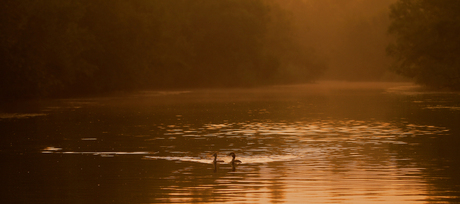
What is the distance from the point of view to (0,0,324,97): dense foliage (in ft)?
167

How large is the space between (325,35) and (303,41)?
9.47 meters

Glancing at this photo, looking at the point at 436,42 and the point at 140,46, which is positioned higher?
the point at 140,46

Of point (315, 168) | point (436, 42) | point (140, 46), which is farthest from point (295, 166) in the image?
point (140, 46)

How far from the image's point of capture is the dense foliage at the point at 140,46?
5088cm

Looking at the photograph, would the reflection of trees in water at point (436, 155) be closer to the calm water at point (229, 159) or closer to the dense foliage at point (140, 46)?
the calm water at point (229, 159)

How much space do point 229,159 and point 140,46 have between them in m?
57.9

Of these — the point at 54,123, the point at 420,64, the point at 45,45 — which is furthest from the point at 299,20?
the point at 54,123

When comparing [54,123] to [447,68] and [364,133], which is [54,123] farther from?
[447,68]

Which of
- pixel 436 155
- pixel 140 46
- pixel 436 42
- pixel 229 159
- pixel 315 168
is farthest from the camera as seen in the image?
pixel 140 46

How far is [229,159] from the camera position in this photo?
1898cm

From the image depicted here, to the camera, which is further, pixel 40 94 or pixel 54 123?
pixel 40 94

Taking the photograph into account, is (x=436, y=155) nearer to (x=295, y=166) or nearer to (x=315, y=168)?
(x=315, y=168)

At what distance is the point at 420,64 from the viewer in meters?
74.4

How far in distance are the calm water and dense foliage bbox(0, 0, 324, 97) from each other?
1563cm
